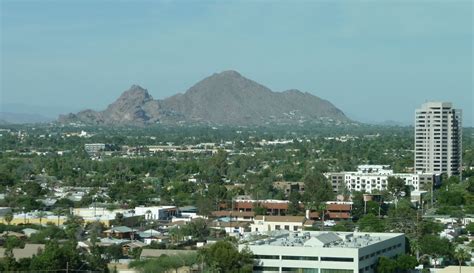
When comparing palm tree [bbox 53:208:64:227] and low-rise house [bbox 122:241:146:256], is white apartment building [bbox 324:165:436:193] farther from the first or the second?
low-rise house [bbox 122:241:146:256]

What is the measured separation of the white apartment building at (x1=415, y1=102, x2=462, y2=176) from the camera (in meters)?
79.1

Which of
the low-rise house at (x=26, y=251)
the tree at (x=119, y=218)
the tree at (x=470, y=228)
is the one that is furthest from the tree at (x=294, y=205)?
the low-rise house at (x=26, y=251)

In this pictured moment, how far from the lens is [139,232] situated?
48.4m

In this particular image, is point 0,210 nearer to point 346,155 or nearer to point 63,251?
point 63,251

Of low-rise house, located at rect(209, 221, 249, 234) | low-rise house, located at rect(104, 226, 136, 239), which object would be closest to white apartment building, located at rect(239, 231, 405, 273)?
low-rise house, located at rect(104, 226, 136, 239)

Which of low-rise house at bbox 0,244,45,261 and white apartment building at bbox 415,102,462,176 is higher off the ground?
white apartment building at bbox 415,102,462,176

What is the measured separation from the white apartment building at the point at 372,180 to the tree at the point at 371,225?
19.5 meters

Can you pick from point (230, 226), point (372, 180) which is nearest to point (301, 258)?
point (230, 226)

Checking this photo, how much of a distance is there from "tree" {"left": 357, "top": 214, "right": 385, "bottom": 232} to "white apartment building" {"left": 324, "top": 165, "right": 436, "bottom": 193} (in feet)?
64.1

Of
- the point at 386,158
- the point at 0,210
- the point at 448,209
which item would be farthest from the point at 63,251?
the point at 386,158

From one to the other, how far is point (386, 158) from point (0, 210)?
48.8m

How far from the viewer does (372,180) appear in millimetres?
72250

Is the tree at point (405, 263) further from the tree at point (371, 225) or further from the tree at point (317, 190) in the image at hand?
the tree at point (317, 190)

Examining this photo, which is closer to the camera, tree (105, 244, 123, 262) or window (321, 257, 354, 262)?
window (321, 257, 354, 262)
